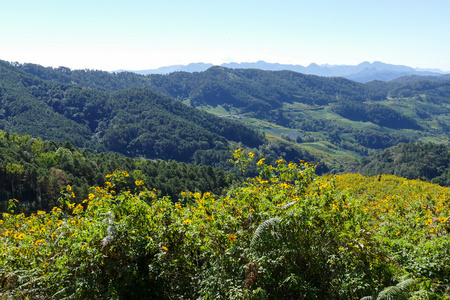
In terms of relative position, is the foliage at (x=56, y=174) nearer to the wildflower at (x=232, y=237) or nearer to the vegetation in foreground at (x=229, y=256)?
the vegetation in foreground at (x=229, y=256)

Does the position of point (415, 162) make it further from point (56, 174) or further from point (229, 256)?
point (229, 256)

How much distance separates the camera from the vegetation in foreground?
538 centimetres

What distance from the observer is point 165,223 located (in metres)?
6.46

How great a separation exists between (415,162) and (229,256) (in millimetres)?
161023

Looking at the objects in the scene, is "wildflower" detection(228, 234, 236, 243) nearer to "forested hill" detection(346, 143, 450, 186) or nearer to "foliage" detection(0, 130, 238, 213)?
"foliage" detection(0, 130, 238, 213)

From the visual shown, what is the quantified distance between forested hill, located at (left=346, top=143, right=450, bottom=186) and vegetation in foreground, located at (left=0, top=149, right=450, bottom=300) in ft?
439

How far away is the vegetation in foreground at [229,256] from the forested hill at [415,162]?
133790 millimetres

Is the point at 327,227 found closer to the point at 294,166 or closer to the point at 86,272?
the point at 294,166

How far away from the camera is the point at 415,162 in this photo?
457ft

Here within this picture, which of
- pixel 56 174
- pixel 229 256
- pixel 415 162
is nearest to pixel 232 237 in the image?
pixel 229 256

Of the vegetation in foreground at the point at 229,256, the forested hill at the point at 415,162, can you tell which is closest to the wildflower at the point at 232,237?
the vegetation in foreground at the point at 229,256

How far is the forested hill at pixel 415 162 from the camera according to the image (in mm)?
132775

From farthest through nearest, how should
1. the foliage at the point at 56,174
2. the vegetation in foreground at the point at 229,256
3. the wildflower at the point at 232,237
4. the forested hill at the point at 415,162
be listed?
the forested hill at the point at 415,162, the foliage at the point at 56,174, the wildflower at the point at 232,237, the vegetation in foreground at the point at 229,256

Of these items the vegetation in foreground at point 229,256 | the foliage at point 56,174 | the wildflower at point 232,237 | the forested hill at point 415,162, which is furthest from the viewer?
the forested hill at point 415,162
